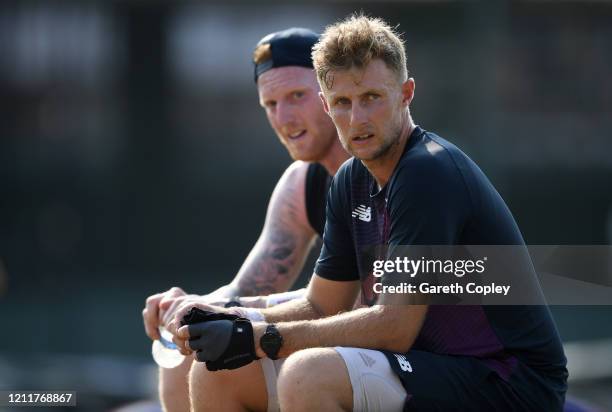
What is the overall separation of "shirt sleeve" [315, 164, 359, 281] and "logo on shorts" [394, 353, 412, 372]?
70 cm

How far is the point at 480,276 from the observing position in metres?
3.80

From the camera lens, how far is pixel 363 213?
4.08 meters

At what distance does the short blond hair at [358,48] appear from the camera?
388 centimetres

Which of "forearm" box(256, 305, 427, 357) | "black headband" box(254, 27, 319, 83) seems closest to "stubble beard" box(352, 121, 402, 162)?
"forearm" box(256, 305, 427, 357)

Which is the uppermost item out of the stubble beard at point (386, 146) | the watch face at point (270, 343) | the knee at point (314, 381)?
the stubble beard at point (386, 146)

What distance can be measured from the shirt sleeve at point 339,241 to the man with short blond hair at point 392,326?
0.46ft

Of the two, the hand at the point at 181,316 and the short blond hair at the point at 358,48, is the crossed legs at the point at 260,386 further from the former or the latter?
the short blond hair at the point at 358,48

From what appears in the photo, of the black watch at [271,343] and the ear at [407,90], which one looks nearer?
the black watch at [271,343]

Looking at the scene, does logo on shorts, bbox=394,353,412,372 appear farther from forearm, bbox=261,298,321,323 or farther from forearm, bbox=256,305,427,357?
forearm, bbox=261,298,321,323

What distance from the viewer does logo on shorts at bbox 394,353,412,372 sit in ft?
11.8

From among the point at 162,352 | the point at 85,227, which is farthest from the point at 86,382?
the point at 162,352

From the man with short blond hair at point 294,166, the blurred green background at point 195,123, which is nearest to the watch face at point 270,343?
the man with short blond hair at point 294,166

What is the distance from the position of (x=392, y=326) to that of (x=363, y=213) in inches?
22.5

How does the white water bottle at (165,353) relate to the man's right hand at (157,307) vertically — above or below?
below
